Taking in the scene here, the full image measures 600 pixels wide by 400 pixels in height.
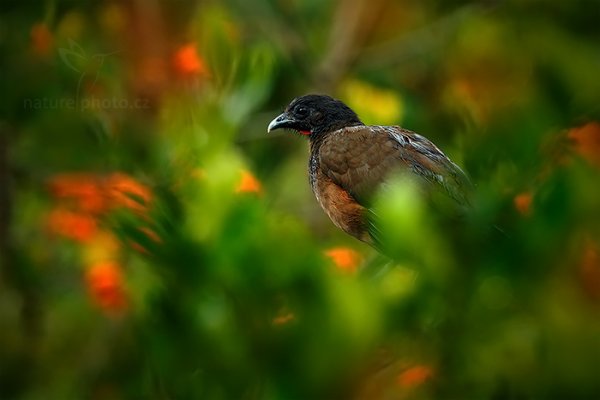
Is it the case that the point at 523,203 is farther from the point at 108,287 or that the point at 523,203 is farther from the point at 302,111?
the point at 108,287

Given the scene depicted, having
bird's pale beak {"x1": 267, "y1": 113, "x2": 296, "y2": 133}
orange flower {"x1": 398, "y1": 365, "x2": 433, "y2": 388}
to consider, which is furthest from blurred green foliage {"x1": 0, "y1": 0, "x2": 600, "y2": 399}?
bird's pale beak {"x1": 267, "y1": 113, "x2": 296, "y2": 133}

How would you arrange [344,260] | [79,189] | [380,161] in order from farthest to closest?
[79,189] < [344,260] < [380,161]

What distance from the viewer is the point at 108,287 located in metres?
4.95

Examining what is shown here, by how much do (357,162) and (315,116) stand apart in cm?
49

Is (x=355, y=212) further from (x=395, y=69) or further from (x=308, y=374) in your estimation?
(x=395, y=69)

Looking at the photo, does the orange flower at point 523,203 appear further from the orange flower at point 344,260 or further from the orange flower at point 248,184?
the orange flower at point 248,184

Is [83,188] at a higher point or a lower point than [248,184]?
lower

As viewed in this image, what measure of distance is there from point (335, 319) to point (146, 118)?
2.37m

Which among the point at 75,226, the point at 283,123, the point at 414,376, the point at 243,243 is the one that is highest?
the point at 283,123

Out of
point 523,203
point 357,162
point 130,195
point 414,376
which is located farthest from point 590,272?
point 130,195

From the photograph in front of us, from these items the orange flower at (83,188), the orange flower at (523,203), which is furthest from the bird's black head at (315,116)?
the orange flower at (83,188)

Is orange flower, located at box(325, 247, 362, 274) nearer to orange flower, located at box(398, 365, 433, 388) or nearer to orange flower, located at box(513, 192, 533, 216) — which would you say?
orange flower, located at box(398, 365, 433, 388)

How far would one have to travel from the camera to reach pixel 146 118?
475cm

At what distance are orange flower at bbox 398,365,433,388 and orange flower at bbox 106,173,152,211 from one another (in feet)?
2.82
